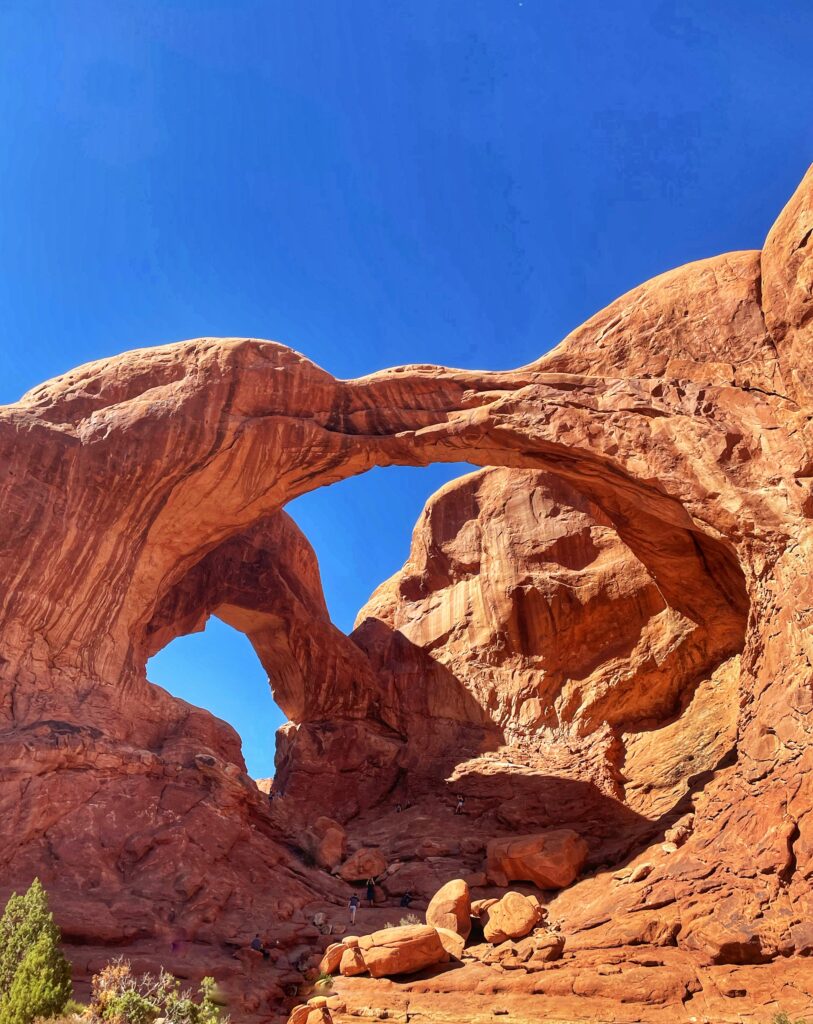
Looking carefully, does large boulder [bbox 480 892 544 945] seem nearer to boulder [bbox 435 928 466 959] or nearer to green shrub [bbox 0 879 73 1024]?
boulder [bbox 435 928 466 959]

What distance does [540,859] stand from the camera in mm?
17109

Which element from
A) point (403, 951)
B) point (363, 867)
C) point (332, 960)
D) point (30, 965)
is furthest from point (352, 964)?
point (363, 867)

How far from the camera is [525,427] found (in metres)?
18.8

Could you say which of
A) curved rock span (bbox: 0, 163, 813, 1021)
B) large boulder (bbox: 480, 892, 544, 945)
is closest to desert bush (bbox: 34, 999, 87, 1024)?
curved rock span (bbox: 0, 163, 813, 1021)

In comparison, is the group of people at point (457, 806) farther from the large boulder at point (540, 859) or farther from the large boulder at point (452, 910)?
the large boulder at point (452, 910)

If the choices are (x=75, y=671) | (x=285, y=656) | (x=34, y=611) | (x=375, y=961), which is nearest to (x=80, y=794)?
(x=75, y=671)

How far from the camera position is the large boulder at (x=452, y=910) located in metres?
14.0

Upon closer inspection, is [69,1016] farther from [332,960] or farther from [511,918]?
[511,918]

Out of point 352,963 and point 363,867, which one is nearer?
point 352,963

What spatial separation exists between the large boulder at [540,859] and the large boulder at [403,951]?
4.85 metres

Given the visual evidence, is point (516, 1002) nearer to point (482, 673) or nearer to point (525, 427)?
point (525, 427)

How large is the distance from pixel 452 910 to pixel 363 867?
214 inches

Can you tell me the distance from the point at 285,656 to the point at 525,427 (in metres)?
13.7

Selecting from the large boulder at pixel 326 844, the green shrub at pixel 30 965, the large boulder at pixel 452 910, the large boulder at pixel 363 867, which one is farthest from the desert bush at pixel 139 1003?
the large boulder at pixel 326 844
